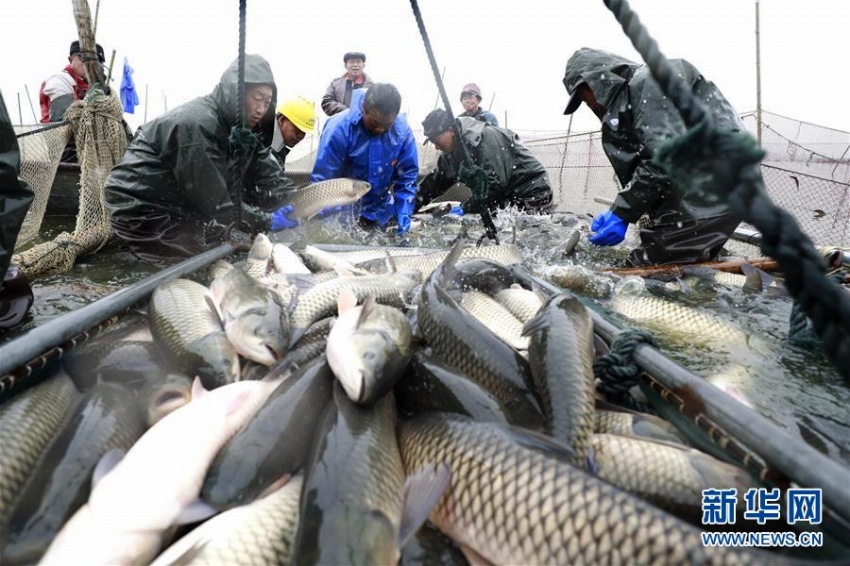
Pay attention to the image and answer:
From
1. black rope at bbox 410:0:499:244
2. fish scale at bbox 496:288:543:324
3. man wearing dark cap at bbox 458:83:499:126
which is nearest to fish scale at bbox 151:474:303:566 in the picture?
fish scale at bbox 496:288:543:324

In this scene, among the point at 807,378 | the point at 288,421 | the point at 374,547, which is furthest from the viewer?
the point at 807,378

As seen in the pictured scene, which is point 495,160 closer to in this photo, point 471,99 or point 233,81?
point 471,99

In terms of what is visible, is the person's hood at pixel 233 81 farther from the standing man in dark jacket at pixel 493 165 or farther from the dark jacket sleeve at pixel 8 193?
the standing man in dark jacket at pixel 493 165

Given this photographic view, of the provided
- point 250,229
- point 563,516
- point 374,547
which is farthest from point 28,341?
point 250,229

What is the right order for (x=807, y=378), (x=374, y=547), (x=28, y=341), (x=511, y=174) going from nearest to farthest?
(x=374, y=547), (x=28, y=341), (x=807, y=378), (x=511, y=174)

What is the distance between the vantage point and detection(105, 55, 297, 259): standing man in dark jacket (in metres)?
5.37

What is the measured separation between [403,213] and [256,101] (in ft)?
11.5

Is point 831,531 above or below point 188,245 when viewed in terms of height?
above

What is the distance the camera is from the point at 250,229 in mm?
6023

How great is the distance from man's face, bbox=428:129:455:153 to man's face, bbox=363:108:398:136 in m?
1.00

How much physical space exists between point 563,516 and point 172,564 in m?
1.07

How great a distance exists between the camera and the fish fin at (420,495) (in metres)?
1.42

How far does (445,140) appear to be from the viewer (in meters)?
A: 8.98

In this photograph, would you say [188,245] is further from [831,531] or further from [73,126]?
[831,531]
